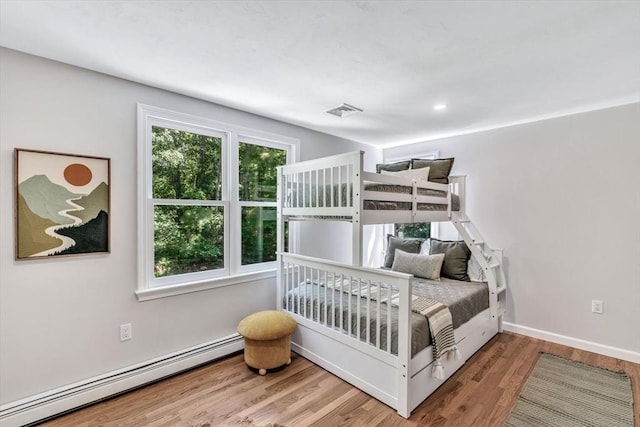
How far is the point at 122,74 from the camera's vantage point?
214cm

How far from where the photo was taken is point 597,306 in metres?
2.82

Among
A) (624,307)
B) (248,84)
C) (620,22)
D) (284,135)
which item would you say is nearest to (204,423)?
(248,84)

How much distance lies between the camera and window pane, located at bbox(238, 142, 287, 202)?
118 inches

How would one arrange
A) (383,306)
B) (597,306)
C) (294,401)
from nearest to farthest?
(294,401)
(383,306)
(597,306)

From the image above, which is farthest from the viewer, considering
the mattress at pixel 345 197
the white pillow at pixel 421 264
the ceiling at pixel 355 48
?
the white pillow at pixel 421 264

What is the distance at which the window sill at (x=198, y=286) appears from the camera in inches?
91.3

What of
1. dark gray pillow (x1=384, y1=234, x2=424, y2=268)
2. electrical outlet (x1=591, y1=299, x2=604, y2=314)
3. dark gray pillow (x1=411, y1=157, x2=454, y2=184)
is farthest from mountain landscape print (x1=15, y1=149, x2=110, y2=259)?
electrical outlet (x1=591, y1=299, x2=604, y2=314)

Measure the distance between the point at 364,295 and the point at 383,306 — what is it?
1.02 ft

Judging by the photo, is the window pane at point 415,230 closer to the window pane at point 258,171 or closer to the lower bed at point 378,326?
the lower bed at point 378,326

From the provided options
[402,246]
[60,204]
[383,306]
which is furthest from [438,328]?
[60,204]

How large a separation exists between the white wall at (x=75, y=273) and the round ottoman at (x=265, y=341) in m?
0.50

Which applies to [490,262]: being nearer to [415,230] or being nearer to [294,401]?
[415,230]

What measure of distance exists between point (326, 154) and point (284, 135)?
0.70m

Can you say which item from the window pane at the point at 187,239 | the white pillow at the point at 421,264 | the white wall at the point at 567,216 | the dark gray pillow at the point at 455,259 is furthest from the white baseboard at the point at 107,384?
the white wall at the point at 567,216
